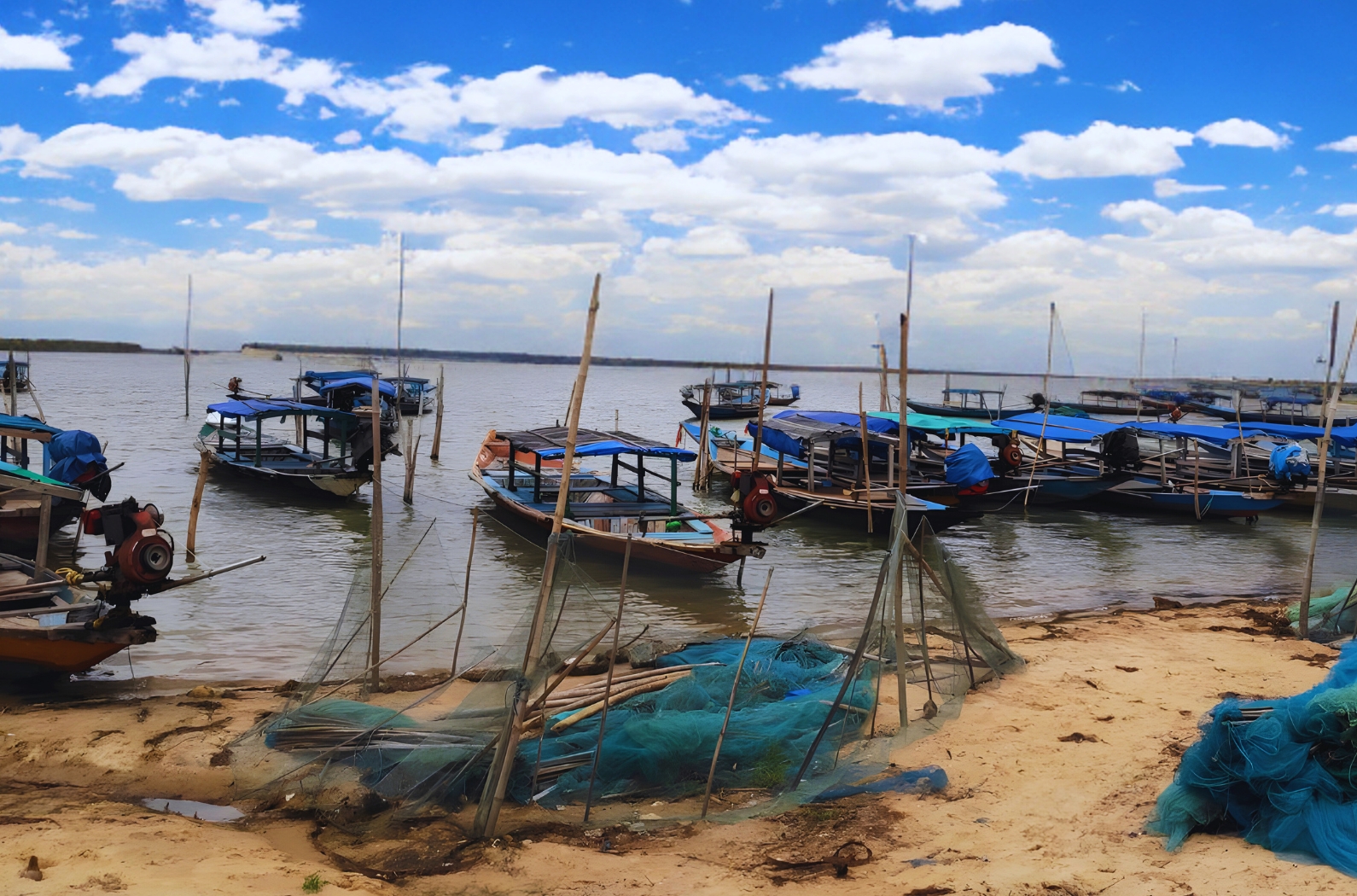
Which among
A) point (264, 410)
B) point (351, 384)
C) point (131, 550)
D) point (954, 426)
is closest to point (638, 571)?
point (131, 550)

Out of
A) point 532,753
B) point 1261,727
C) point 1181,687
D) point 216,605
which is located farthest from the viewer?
point 216,605

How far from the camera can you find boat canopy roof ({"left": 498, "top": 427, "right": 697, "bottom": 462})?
572 inches

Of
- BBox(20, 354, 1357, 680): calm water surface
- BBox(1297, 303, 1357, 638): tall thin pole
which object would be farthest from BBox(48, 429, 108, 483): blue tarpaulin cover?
BBox(1297, 303, 1357, 638): tall thin pole

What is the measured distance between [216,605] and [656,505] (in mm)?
6529

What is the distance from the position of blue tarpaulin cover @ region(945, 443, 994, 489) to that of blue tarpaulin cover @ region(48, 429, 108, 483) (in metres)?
15.1

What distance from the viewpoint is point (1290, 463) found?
21.0m

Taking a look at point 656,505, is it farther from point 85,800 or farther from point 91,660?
point 85,800

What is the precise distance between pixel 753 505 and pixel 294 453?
15281mm

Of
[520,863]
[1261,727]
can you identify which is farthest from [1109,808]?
[520,863]

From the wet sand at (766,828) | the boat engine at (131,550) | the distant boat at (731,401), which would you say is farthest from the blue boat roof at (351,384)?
the wet sand at (766,828)

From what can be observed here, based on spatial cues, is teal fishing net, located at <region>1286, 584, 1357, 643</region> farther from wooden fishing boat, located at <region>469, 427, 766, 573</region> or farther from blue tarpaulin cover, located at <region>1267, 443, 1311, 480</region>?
blue tarpaulin cover, located at <region>1267, 443, 1311, 480</region>

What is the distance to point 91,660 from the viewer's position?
889cm

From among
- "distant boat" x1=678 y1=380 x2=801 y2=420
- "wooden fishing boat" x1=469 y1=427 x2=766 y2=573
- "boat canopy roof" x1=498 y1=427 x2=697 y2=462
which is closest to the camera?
"wooden fishing boat" x1=469 y1=427 x2=766 y2=573

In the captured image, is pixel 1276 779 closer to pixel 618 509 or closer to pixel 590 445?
pixel 590 445
